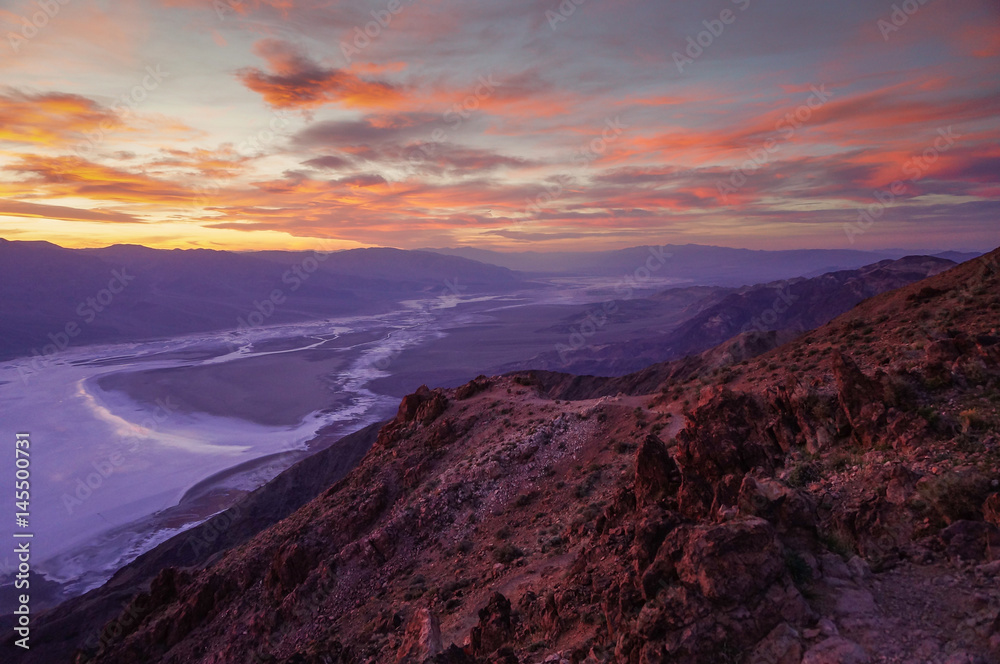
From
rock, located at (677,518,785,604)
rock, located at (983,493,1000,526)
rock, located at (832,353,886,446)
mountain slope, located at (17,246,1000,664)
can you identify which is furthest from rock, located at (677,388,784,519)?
rock, located at (983,493,1000,526)

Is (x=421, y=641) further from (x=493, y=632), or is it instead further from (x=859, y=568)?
(x=859, y=568)

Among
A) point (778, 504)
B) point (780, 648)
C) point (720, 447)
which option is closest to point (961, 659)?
point (780, 648)

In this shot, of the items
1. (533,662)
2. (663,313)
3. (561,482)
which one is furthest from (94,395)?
(663,313)

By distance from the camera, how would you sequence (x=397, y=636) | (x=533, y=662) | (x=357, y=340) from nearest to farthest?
(x=533, y=662), (x=397, y=636), (x=357, y=340)

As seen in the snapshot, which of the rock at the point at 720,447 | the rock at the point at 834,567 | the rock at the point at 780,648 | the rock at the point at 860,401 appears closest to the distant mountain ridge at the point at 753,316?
the rock at the point at 720,447

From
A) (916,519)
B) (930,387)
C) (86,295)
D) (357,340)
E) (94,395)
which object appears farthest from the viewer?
(86,295)

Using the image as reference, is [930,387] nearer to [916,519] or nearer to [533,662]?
[916,519]

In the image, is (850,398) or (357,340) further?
(357,340)
